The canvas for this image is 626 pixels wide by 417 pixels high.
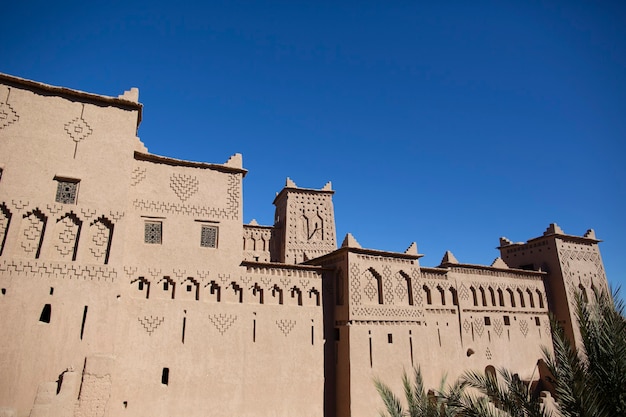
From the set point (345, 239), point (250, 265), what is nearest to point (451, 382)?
point (345, 239)

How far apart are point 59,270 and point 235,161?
692 centimetres

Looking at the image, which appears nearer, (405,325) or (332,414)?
(332,414)

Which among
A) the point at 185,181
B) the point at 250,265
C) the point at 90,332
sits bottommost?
the point at 90,332

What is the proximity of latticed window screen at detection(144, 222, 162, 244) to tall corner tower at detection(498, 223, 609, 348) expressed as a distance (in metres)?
21.0

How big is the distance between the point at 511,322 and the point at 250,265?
14.5 metres

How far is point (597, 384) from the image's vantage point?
6.28 meters

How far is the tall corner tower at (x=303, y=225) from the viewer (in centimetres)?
2188

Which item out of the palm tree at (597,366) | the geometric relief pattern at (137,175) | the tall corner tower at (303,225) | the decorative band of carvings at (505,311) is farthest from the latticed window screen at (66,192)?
the decorative band of carvings at (505,311)

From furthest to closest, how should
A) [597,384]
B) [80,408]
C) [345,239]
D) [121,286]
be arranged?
1. [345,239]
2. [121,286]
3. [80,408]
4. [597,384]

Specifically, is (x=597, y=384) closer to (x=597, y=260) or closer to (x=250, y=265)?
(x=250, y=265)

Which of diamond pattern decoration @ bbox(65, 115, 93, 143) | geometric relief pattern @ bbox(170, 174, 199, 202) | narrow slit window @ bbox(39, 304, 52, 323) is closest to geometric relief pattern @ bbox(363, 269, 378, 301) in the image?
geometric relief pattern @ bbox(170, 174, 199, 202)

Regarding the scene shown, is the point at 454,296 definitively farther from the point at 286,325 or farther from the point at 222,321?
the point at 222,321

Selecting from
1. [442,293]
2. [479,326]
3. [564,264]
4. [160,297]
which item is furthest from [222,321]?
[564,264]

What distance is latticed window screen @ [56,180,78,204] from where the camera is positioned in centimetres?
1206
